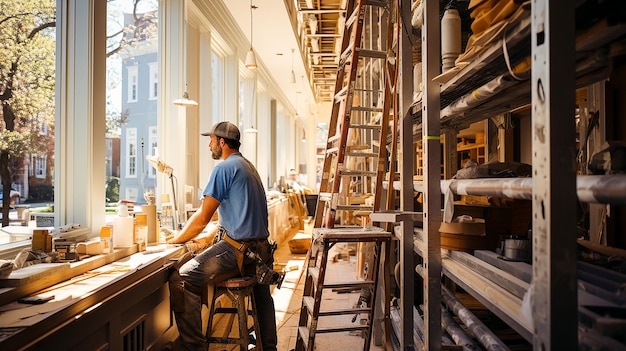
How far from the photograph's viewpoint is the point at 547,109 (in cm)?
102

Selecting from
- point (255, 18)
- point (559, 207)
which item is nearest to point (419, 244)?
point (559, 207)

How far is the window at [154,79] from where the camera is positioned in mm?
4194

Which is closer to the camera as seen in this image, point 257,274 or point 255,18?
point 257,274

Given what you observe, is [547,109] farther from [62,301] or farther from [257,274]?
[257,274]

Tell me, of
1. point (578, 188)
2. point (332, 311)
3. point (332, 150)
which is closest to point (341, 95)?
point (332, 150)

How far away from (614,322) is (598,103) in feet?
9.62

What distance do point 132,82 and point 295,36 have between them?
14.5 feet

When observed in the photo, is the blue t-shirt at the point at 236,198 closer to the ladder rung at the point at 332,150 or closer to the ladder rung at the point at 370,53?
the ladder rung at the point at 332,150

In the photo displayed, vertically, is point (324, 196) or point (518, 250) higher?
point (324, 196)

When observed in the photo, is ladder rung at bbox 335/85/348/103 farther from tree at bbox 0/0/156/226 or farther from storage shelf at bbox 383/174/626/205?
tree at bbox 0/0/156/226

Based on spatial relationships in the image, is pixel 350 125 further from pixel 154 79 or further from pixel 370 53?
pixel 154 79

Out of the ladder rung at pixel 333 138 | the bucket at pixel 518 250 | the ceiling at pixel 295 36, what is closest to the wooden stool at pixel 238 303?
the ladder rung at pixel 333 138

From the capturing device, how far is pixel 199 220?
3223 mm

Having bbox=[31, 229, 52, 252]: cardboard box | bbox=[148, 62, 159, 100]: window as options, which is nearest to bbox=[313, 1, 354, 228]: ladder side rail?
bbox=[148, 62, 159, 100]: window
